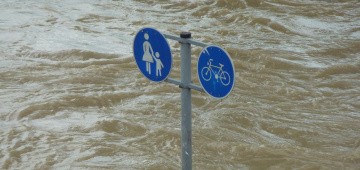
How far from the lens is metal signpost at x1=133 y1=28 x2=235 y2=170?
2797 millimetres

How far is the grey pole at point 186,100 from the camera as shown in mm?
2910

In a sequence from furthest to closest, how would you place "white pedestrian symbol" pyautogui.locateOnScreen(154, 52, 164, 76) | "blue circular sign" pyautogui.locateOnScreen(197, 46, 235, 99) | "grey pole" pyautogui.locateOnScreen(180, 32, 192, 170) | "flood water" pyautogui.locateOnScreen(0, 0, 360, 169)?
"flood water" pyautogui.locateOnScreen(0, 0, 360, 169) < "white pedestrian symbol" pyautogui.locateOnScreen(154, 52, 164, 76) < "grey pole" pyautogui.locateOnScreen(180, 32, 192, 170) < "blue circular sign" pyautogui.locateOnScreen(197, 46, 235, 99)

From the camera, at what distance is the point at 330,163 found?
5.42 metres

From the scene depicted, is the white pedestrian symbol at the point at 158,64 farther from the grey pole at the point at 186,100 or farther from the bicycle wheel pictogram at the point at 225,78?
the bicycle wheel pictogram at the point at 225,78

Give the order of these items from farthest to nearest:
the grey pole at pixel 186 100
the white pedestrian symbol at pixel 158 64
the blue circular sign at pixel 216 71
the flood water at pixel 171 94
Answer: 1. the flood water at pixel 171 94
2. the white pedestrian symbol at pixel 158 64
3. the grey pole at pixel 186 100
4. the blue circular sign at pixel 216 71

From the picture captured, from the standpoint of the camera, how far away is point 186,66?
9.62ft

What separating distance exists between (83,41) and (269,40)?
8.82ft

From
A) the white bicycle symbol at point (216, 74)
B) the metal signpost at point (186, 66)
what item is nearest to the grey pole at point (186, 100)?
the metal signpost at point (186, 66)

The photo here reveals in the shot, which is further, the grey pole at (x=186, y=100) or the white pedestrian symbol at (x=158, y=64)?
the white pedestrian symbol at (x=158, y=64)

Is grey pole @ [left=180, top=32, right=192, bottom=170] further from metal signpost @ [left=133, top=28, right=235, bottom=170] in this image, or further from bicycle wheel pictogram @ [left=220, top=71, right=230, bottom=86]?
bicycle wheel pictogram @ [left=220, top=71, right=230, bottom=86]

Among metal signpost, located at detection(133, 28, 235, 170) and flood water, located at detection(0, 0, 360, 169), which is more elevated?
metal signpost, located at detection(133, 28, 235, 170)

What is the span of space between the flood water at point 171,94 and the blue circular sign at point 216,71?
260 centimetres

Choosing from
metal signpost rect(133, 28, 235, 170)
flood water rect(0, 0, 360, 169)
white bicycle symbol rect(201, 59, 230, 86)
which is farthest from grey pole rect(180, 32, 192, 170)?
flood water rect(0, 0, 360, 169)

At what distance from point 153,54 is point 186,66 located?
0.20 m
